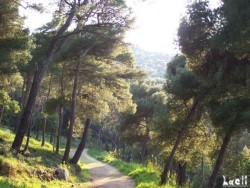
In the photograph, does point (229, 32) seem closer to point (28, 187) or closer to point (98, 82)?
point (28, 187)

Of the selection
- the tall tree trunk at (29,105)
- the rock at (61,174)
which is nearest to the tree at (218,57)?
the tall tree trunk at (29,105)

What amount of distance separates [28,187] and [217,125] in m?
8.08

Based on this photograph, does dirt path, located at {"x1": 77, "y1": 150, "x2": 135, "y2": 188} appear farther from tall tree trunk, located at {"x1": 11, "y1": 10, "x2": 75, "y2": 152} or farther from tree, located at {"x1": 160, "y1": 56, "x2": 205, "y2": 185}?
tall tree trunk, located at {"x1": 11, "y1": 10, "x2": 75, "y2": 152}

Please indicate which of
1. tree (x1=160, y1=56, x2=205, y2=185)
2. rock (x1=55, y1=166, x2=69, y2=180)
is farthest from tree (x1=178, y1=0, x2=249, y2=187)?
rock (x1=55, y1=166, x2=69, y2=180)

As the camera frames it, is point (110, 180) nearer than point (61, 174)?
No

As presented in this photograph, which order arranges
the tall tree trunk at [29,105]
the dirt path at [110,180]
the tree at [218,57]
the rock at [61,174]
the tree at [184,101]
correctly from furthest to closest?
the dirt path at [110,180], the tree at [184,101], the rock at [61,174], the tall tree trunk at [29,105], the tree at [218,57]

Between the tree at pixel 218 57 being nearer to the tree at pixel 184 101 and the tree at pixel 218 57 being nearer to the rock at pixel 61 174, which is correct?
the tree at pixel 184 101

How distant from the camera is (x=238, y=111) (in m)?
13.8

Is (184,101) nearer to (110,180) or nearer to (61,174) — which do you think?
(110,180)

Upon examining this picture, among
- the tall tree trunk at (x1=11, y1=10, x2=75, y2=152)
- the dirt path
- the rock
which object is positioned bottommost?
the dirt path

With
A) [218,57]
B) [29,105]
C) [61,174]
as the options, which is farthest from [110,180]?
[218,57]

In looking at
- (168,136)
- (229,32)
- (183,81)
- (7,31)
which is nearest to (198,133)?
(168,136)

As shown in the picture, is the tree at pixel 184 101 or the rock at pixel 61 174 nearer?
the rock at pixel 61 174

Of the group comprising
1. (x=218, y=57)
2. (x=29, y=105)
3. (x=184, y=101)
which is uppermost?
(x=218, y=57)
